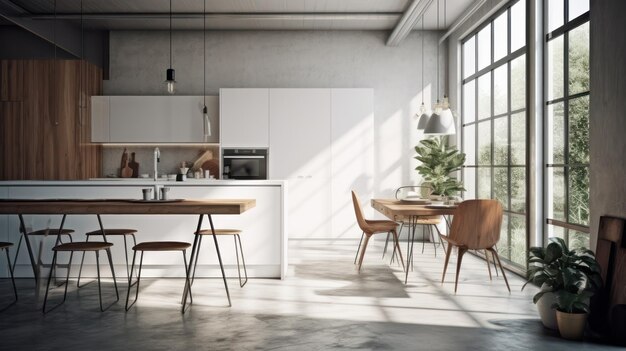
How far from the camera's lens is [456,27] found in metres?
7.58

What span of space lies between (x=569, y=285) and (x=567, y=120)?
1815mm

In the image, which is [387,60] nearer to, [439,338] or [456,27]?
[456,27]

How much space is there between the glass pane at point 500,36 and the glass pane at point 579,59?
1.50 metres

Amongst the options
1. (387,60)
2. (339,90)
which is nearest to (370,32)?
(387,60)

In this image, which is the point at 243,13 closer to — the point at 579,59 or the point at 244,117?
the point at 244,117

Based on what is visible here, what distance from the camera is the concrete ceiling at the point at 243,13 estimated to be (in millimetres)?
7172

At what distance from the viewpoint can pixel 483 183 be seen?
22.8ft

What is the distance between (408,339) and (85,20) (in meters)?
6.69

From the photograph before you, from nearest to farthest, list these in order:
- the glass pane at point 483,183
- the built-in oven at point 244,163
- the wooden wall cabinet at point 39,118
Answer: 1. the glass pane at point 483,183
2. the wooden wall cabinet at point 39,118
3. the built-in oven at point 244,163

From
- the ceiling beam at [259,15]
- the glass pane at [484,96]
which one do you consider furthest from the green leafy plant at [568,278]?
the ceiling beam at [259,15]

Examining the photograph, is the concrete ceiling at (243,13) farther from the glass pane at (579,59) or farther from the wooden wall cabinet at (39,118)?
the glass pane at (579,59)

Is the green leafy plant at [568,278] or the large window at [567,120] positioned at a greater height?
the large window at [567,120]

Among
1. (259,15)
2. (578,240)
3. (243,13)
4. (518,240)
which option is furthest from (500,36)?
(243,13)

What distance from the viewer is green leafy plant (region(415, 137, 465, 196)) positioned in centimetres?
732
